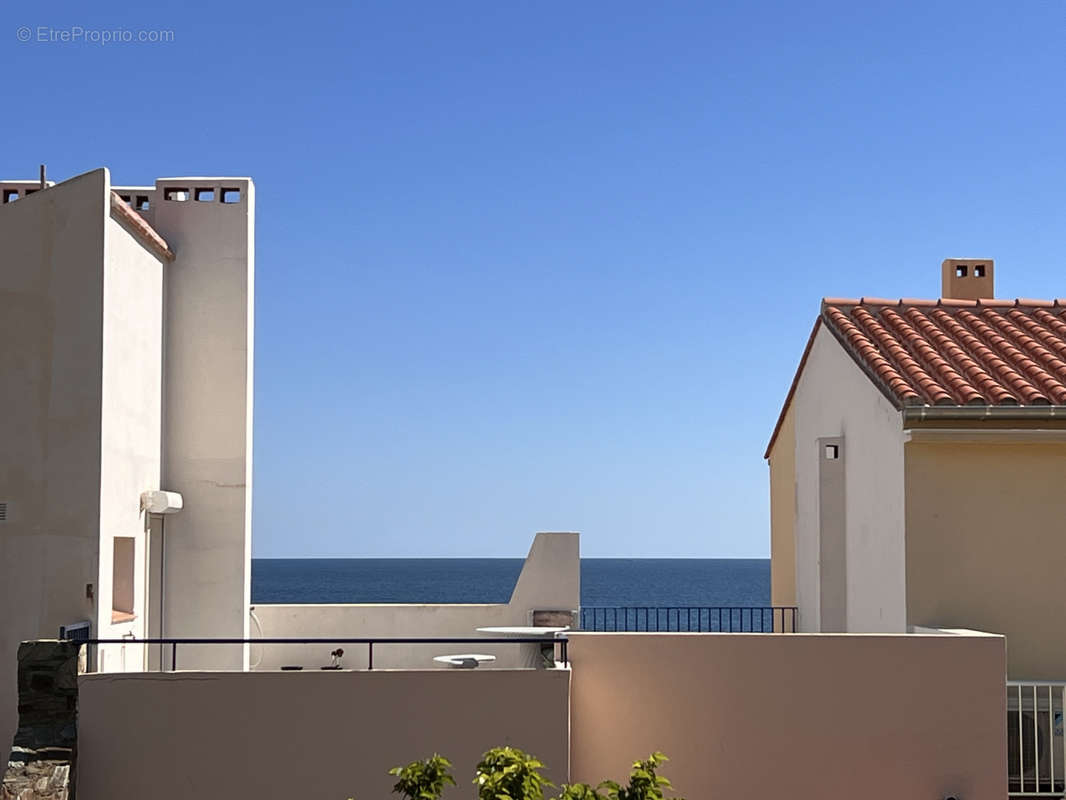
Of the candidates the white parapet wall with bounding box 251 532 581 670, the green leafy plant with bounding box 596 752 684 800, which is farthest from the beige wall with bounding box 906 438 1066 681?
the white parapet wall with bounding box 251 532 581 670

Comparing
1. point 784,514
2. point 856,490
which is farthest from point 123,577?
point 784,514

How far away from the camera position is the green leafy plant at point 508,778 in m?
7.57

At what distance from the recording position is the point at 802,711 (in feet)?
36.2

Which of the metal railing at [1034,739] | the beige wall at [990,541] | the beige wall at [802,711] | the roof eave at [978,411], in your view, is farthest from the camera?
the beige wall at [990,541]

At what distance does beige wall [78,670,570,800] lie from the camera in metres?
10.9

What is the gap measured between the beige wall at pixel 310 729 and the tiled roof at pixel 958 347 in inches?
192

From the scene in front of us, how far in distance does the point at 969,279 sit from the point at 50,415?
465 inches

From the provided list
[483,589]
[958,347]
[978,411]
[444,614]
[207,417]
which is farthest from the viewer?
[483,589]

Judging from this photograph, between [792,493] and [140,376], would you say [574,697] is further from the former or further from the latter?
[792,493]

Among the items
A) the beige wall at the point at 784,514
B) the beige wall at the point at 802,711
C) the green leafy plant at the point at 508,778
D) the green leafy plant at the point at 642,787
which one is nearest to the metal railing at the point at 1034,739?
the beige wall at the point at 802,711

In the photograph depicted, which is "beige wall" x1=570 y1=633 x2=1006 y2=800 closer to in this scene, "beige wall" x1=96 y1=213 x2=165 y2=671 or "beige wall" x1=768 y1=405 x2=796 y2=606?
"beige wall" x1=96 y1=213 x2=165 y2=671

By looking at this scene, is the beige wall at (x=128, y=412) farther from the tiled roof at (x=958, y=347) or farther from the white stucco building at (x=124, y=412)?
the tiled roof at (x=958, y=347)

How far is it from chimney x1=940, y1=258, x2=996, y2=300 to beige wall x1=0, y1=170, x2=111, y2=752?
35.8 ft

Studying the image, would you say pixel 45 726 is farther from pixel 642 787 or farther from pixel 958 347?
pixel 958 347
